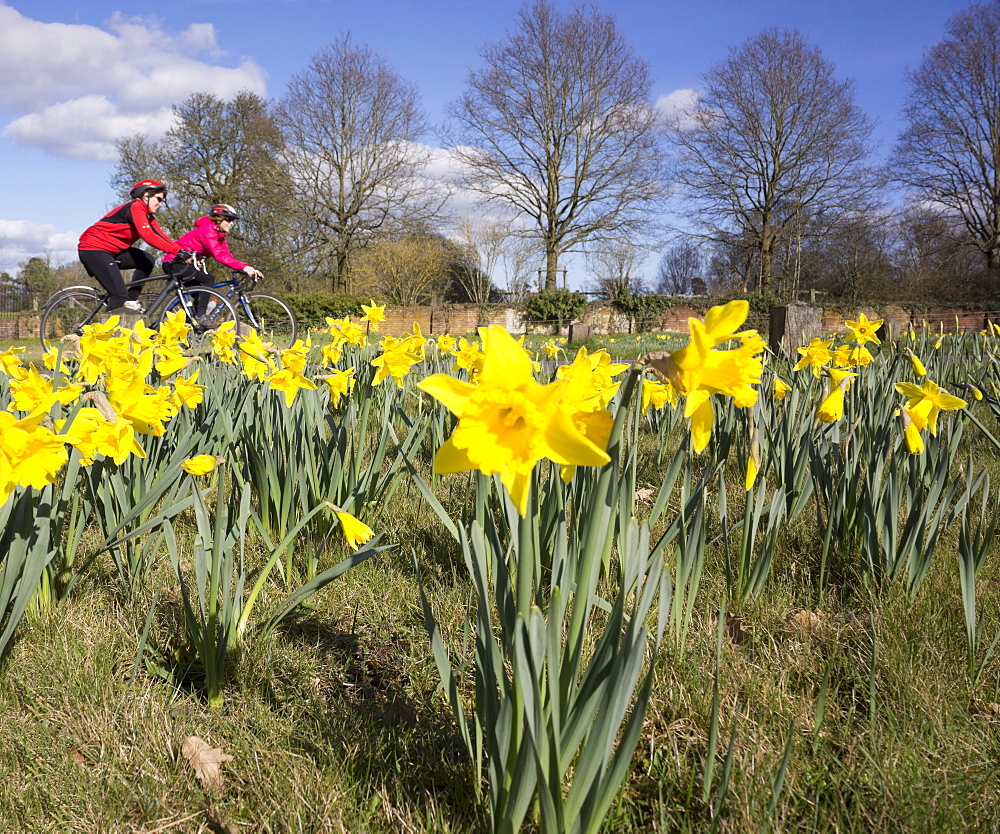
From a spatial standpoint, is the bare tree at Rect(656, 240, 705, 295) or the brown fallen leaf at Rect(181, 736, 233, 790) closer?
the brown fallen leaf at Rect(181, 736, 233, 790)

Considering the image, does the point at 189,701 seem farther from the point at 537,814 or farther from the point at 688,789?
the point at 688,789

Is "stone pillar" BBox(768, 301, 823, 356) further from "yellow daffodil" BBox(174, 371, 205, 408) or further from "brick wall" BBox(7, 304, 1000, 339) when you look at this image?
"brick wall" BBox(7, 304, 1000, 339)

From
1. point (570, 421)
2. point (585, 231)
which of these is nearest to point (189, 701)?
point (570, 421)

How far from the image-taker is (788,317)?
229 inches

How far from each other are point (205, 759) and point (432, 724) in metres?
0.41

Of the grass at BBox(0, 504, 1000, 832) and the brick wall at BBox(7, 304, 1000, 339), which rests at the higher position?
the brick wall at BBox(7, 304, 1000, 339)

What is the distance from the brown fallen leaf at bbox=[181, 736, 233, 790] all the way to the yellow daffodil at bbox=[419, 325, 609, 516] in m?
0.81

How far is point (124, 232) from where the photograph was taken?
6551 millimetres

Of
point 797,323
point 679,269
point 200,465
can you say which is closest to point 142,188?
point 200,465

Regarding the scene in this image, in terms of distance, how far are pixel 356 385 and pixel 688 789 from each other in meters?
2.77

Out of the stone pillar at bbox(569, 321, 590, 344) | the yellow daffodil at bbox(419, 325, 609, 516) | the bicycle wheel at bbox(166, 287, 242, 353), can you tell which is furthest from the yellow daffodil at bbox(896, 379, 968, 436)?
the stone pillar at bbox(569, 321, 590, 344)

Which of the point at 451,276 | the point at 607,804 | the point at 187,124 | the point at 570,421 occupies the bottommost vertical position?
the point at 607,804

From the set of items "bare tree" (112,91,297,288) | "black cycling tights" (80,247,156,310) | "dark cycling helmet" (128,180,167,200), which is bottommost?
"black cycling tights" (80,247,156,310)

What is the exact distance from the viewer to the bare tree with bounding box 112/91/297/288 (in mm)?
21658
